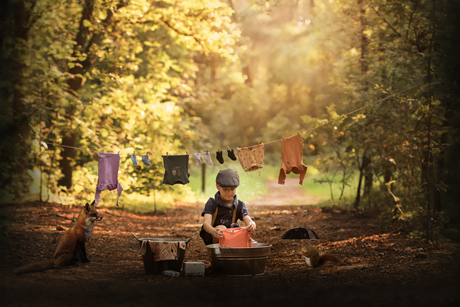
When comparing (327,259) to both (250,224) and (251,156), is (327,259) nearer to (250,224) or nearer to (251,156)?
(250,224)

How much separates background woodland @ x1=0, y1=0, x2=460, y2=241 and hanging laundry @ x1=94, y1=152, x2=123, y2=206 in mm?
843

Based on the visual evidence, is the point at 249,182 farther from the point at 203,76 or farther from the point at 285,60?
the point at 285,60

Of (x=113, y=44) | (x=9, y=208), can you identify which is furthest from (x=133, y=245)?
(x=113, y=44)

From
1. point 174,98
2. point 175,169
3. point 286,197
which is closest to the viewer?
point 175,169

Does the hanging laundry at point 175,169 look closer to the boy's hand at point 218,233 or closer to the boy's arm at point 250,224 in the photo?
the boy's arm at point 250,224

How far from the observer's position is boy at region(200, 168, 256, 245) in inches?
246

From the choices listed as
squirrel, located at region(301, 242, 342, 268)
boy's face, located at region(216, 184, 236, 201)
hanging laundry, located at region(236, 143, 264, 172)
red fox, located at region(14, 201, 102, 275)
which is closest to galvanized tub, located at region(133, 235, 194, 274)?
boy's face, located at region(216, 184, 236, 201)

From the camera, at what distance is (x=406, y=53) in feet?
31.5

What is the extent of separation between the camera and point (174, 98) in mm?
14445

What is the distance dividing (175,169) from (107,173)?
1461 millimetres

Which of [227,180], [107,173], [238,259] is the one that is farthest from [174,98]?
[238,259]

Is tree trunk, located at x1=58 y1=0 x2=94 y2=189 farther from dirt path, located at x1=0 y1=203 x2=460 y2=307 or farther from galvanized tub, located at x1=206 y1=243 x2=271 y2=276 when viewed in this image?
galvanized tub, located at x1=206 y1=243 x2=271 y2=276

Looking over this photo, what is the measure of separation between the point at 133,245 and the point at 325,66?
89.9 ft

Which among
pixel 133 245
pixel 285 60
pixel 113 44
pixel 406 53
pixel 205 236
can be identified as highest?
pixel 285 60
